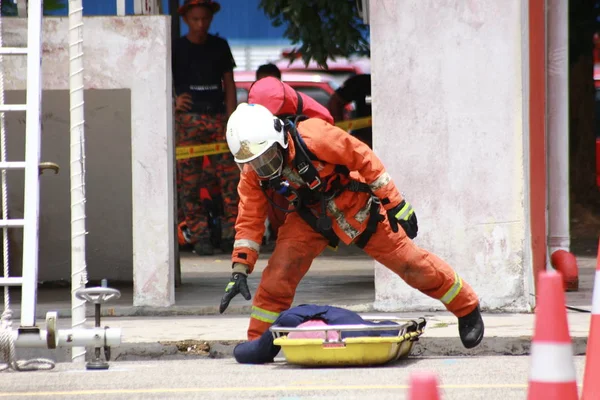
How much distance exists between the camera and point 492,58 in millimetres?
8797

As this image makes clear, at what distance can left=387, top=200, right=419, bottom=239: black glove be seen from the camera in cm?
670

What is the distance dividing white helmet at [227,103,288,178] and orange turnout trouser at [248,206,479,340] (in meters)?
0.54

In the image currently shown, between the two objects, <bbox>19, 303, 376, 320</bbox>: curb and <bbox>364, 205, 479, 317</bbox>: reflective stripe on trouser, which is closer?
<bbox>364, 205, 479, 317</bbox>: reflective stripe on trouser

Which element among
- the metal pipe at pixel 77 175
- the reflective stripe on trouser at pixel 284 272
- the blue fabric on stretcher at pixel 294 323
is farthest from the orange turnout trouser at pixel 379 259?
the metal pipe at pixel 77 175

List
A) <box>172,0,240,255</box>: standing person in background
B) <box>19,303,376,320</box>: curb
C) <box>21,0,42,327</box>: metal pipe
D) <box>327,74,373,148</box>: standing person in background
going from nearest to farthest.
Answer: <box>21,0,42,327</box>: metal pipe, <box>19,303,376,320</box>: curb, <box>172,0,240,255</box>: standing person in background, <box>327,74,373,148</box>: standing person in background

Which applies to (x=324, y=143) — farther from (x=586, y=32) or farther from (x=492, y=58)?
(x=586, y=32)

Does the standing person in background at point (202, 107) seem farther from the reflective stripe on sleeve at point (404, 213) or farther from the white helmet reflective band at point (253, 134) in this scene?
the reflective stripe on sleeve at point (404, 213)

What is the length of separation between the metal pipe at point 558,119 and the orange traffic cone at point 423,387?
707 centimetres

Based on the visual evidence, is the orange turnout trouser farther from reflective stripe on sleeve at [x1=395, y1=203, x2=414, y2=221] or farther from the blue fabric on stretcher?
reflective stripe on sleeve at [x1=395, y1=203, x2=414, y2=221]

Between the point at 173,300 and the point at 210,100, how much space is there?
10.6 ft

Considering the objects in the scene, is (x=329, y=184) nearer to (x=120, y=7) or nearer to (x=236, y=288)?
(x=236, y=288)

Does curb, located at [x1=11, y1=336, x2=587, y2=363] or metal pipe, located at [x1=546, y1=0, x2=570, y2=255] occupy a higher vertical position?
metal pipe, located at [x1=546, y1=0, x2=570, y2=255]

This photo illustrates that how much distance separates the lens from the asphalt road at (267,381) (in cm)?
581

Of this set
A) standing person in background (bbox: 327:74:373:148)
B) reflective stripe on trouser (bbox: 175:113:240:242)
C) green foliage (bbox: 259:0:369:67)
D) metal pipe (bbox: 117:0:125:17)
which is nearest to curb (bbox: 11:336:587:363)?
metal pipe (bbox: 117:0:125:17)
